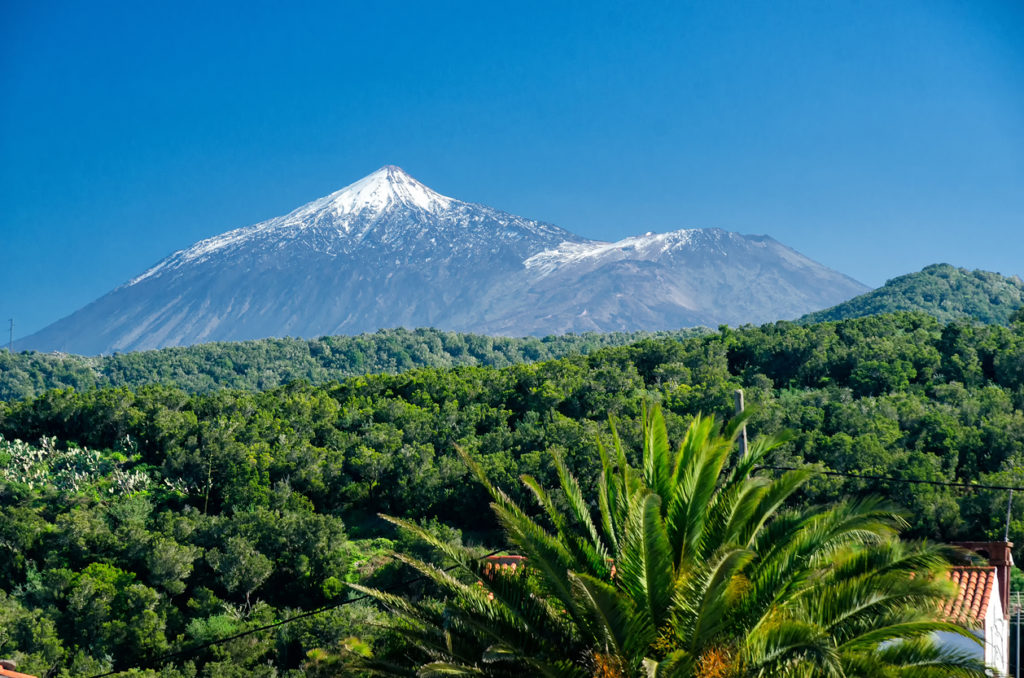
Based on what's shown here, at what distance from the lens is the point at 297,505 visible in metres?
46.1

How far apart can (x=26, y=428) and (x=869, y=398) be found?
4378 cm

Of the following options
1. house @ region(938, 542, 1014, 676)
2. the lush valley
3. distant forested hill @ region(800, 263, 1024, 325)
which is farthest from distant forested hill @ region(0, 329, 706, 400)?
house @ region(938, 542, 1014, 676)

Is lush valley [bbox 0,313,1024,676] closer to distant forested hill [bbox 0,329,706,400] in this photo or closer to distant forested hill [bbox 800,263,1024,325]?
distant forested hill [bbox 0,329,706,400]

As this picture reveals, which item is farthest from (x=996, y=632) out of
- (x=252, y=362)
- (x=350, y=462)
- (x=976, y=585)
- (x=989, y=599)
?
(x=252, y=362)

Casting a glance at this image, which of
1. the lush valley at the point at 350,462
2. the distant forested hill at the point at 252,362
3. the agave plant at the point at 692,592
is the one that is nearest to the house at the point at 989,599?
the agave plant at the point at 692,592

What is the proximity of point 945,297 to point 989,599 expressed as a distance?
136202 mm

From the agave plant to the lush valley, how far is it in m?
16.4

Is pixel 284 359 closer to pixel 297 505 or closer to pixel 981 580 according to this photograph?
pixel 297 505

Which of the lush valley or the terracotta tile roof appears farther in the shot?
the lush valley

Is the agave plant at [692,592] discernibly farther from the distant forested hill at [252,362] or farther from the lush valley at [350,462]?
the distant forested hill at [252,362]

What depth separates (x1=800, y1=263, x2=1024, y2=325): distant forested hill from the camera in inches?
5300

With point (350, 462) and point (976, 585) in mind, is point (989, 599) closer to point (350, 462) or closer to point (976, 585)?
point (976, 585)

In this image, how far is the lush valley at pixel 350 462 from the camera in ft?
117

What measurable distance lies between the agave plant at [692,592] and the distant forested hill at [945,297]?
123 metres
